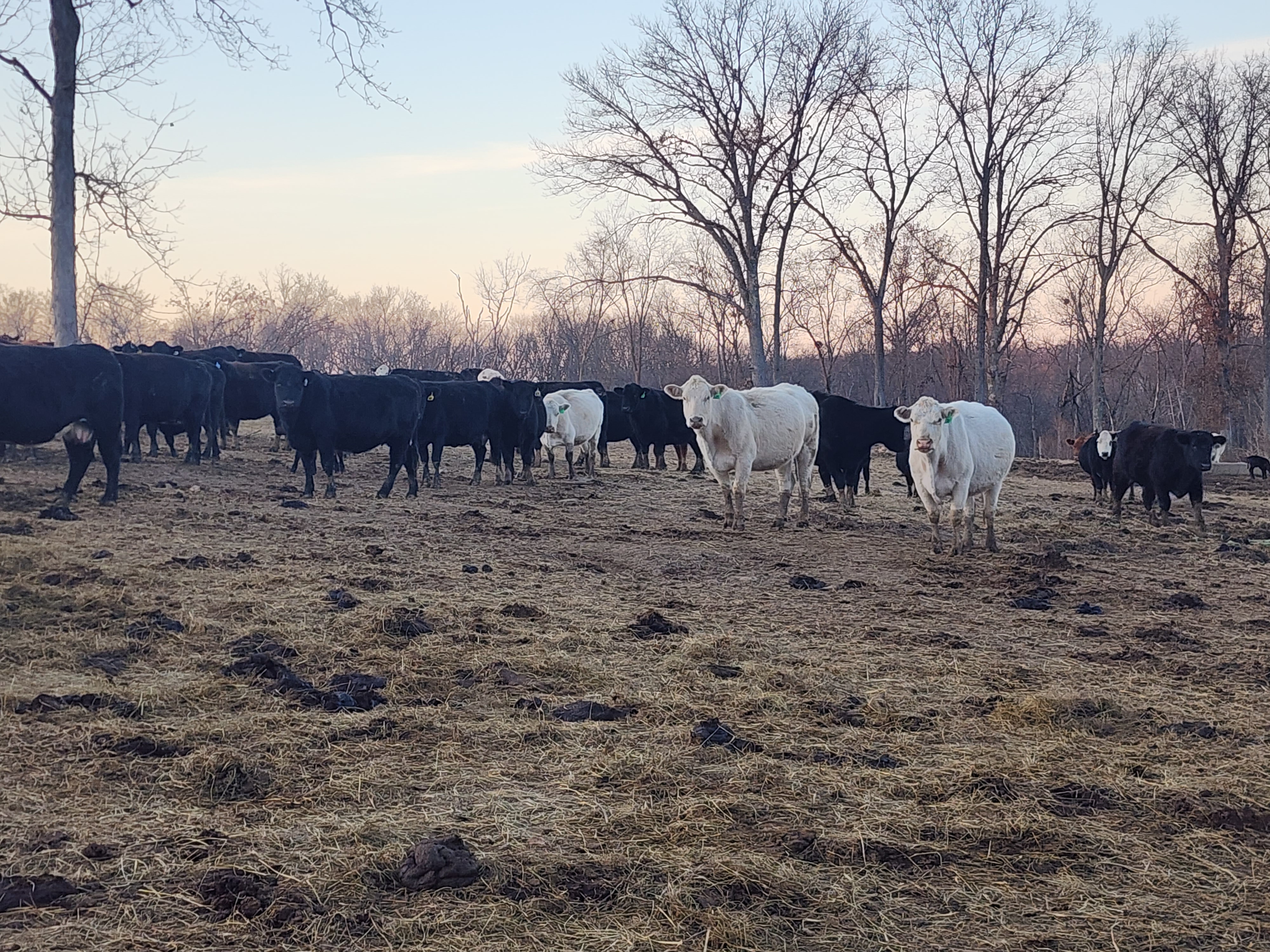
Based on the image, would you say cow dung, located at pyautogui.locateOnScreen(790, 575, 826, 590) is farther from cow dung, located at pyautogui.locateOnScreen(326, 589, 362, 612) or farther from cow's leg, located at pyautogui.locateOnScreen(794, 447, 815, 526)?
cow's leg, located at pyautogui.locateOnScreen(794, 447, 815, 526)

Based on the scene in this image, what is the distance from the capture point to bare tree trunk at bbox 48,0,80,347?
1672 cm

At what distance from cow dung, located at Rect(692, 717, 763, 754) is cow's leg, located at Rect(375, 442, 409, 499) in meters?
11.0

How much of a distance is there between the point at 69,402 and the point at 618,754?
937 cm

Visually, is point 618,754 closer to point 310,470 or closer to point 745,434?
point 745,434

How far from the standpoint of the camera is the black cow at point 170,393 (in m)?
16.2

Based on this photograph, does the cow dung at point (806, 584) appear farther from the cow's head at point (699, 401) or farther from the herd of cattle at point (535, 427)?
the cow's head at point (699, 401)

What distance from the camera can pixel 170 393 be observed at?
16.5 meters

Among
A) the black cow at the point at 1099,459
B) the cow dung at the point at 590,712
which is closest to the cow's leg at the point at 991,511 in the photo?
the black cow at the point at 1099,459

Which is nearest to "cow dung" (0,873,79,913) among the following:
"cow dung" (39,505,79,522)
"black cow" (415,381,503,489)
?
"cow dung" (39,505,79,522)

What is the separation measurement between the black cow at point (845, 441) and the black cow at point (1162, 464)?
3465 millimetres

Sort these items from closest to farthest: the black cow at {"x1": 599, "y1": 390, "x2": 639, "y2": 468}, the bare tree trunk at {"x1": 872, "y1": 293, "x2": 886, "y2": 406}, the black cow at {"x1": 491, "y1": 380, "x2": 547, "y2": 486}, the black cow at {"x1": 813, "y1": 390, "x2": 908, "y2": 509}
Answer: the black cow at {"x1": 813, "y1": 390, "x2": 908, "y2": 509}
the black cow at {"x1": 491, "y1": 380, "x2": 547, "y2": 486}
the black cow at {"x1": 599, "y1": 390, "x2": 639, "y2": 468}
the bare tree trunk at {"x1": 872, "y1": 293, "x2": 886, "y2": 406}

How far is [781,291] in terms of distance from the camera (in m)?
36.5

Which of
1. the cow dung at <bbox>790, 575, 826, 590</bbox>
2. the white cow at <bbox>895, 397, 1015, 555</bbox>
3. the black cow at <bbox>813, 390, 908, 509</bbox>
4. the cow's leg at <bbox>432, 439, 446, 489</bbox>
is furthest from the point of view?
the cow's leg at <bbox>432, 439, 446, 489</bbox>

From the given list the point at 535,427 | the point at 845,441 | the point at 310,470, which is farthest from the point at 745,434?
the point at 535,427
